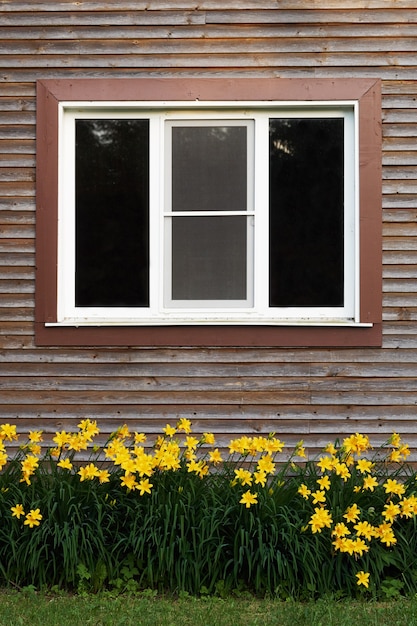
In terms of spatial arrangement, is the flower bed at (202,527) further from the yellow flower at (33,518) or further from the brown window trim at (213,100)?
the brown window trim at (213,100)

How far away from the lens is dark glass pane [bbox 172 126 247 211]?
5992 millimetres

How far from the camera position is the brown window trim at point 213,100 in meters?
5.84

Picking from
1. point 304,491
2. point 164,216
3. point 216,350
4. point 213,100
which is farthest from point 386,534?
point 213,100

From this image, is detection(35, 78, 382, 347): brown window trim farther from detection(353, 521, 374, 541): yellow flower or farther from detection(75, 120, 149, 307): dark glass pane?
detection(353, 521, 374, 541): yellow flower

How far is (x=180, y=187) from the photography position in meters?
6.00

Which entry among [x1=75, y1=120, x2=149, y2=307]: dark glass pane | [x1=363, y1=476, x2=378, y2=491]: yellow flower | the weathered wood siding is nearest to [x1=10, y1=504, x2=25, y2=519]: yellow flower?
the weathered wood siding

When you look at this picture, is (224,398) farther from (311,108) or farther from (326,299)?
(311,108)

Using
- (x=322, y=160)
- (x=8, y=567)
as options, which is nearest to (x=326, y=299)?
(x=322, y=160)

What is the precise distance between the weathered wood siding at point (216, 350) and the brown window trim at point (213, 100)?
0.07 meters

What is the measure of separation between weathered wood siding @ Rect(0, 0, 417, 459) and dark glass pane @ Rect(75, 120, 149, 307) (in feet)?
→ 1.11

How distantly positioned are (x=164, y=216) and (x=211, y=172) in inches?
17.6

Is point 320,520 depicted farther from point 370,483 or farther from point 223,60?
point 223,60

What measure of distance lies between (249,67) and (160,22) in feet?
2.22

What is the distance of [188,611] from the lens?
185 inches
